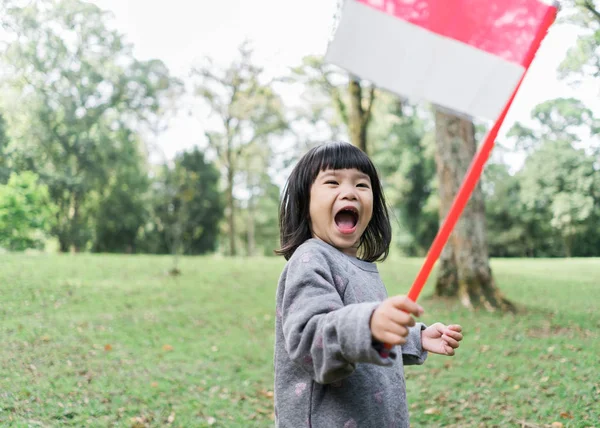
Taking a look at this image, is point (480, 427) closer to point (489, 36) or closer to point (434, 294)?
point (489, 36)

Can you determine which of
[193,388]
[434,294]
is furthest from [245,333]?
[434,294]

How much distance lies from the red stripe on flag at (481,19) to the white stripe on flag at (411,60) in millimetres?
41

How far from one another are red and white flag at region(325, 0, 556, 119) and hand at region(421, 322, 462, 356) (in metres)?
0.79

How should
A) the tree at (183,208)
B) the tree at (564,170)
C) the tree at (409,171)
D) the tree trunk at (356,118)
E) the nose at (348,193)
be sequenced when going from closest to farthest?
the nose at (348,193) < the tree at (564,170) < the tree trunk at (356,118) < the tree at (183,208) < the tree at (409,171)

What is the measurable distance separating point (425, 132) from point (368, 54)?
18496mm

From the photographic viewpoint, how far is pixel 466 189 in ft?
4.29

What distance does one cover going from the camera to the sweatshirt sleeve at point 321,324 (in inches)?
44.2

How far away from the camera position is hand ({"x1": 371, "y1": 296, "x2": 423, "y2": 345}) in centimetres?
107

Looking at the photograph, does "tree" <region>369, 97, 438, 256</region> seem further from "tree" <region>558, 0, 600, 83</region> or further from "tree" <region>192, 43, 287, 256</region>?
"tree" <region>558, 0, 600, 83</region>

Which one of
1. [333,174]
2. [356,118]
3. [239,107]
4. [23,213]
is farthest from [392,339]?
[239,107]

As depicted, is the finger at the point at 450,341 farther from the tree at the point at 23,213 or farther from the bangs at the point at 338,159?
the tree at the point at 23,213

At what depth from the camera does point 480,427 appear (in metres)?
3.35

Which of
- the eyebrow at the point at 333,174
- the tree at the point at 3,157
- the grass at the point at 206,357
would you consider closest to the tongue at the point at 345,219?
the eyebrow at the point at 333,174

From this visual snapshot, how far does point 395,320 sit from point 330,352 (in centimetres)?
17
